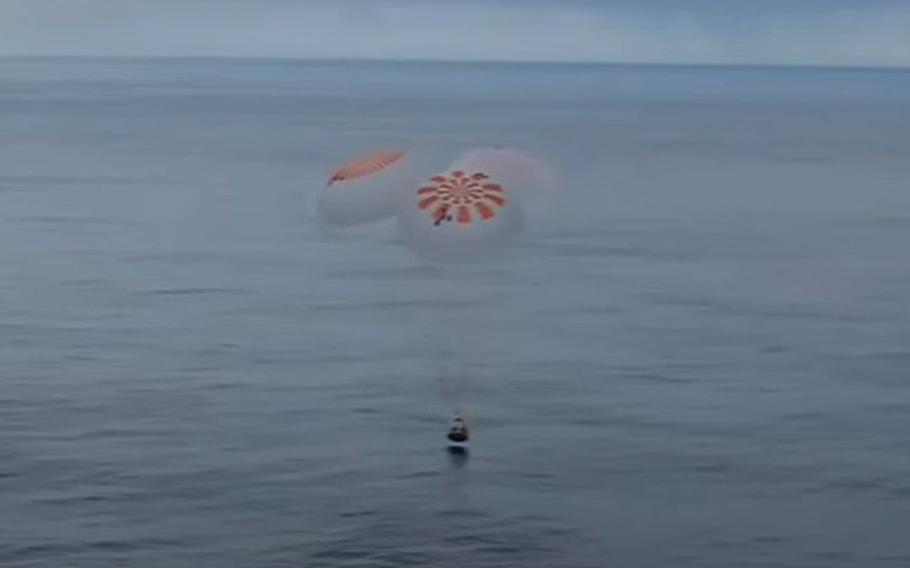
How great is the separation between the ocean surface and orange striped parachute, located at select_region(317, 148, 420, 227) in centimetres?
80

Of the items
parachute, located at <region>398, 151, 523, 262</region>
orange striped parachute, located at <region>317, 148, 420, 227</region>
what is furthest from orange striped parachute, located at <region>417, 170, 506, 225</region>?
orange striped parachute, located at <region>317, 148, 420, 227</region>

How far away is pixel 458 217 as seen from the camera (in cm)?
2853

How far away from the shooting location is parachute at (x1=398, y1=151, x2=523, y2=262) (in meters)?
28.6

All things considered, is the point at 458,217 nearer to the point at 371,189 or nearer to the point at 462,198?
the point at 462,198

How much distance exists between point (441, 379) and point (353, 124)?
13698 centimetres

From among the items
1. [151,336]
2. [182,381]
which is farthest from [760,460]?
[151,336]

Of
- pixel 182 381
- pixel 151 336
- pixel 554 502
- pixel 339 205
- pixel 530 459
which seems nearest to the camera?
pixel 339 205

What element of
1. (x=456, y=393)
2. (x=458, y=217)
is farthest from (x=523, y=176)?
(x=456, y=393)

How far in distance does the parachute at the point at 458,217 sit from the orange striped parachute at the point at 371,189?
0.81 feet

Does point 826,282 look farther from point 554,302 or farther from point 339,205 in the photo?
point 339,205

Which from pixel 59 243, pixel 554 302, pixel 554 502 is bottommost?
pixel 554 502

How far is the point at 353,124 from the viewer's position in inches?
7003

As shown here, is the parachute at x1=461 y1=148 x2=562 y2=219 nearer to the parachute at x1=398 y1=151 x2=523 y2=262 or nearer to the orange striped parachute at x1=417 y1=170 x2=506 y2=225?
the parachute at x1=398 y1=151 x2=523 y2=262

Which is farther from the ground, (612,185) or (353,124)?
(353,124)
